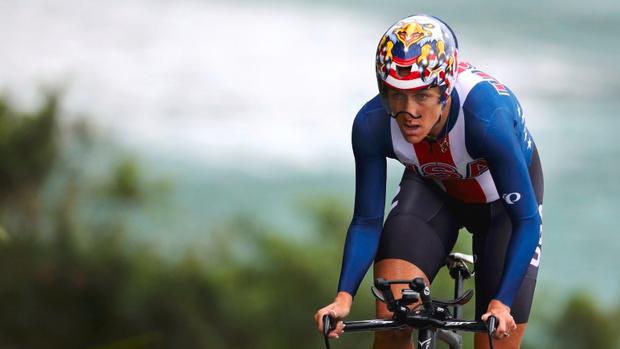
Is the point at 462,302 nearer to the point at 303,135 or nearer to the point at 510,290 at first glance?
the point at 510,290

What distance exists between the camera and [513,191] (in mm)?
5285

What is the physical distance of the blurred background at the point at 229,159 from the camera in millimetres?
18031

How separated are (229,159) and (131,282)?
603 centimetres

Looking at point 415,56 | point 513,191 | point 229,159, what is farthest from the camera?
point 229,159

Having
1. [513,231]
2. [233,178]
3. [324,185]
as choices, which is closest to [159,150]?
[233,178]

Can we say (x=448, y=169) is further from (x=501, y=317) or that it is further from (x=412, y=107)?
(x=501, y=317)

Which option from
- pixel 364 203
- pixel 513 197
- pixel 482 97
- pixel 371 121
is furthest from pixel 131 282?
pixel 513 197

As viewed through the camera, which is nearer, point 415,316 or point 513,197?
point 415,316

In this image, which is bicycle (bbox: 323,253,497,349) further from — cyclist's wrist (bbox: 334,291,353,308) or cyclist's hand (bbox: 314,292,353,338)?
cyclist's wrist (bbox: 334,291,353,308)

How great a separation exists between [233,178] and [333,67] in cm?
280

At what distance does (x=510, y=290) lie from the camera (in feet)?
17.1

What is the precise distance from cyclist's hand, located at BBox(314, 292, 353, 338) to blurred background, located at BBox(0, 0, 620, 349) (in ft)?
34.0

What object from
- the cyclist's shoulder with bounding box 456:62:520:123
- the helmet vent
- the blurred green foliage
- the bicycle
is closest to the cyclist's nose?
the helmet vent

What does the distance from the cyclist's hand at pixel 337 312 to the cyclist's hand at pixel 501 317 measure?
1.93 ft
